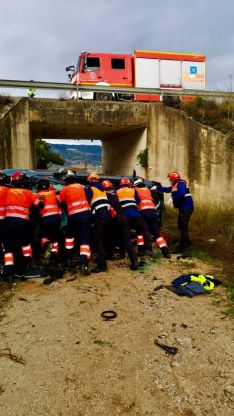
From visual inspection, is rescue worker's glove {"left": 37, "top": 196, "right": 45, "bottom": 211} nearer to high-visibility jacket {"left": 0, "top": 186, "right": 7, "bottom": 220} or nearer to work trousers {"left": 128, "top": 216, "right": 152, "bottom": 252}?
high-visibility jacket {"left": 0, "top": 186, "right": 7, "bottom": 220}

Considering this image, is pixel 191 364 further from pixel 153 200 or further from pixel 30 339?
pixel 153 200

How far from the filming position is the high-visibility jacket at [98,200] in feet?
22.1

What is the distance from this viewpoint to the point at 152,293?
18.5 ft

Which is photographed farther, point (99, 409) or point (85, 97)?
point (85, 97)

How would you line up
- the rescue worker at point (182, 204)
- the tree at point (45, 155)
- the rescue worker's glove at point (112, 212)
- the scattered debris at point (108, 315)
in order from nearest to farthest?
the scattered debris at point (108, 315) → the rescue worker's glove at point (112, 212) → the rescue worker at point (182, 204) → the tree at point (45, 155)

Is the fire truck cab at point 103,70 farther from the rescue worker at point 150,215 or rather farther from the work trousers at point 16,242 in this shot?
the work trousers at point 16,242

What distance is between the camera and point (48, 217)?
659cm

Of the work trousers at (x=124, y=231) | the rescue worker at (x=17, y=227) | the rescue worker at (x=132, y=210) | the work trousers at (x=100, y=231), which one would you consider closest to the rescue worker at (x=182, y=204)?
the rescue worker at (x=132, y=210)

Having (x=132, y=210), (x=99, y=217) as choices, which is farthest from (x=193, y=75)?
(x=99, y=217)

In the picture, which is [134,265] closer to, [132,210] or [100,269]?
[100,269]

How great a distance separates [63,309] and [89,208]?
2.10 metres

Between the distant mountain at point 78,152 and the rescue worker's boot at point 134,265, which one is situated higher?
the distant mountain at point 78,152

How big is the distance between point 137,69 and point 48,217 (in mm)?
11079

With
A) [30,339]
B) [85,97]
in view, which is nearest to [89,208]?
[30,339]
